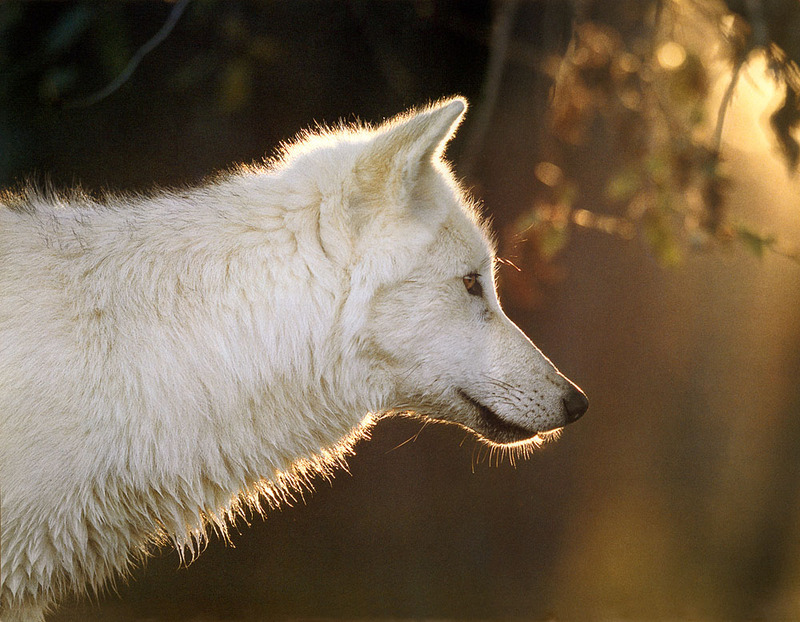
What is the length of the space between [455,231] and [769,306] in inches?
100

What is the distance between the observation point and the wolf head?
1.54 meters

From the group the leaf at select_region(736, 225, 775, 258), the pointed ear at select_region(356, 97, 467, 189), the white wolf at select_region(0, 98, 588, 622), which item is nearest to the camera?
the white wolf at select_region(0, 98, 588, 622)

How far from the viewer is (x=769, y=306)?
3461 millimetres

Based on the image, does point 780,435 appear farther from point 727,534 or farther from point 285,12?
point 285,12

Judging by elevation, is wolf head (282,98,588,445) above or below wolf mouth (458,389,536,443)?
above

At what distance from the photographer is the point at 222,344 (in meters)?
1.52

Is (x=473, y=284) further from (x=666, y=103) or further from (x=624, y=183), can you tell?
(x=666, y=103)

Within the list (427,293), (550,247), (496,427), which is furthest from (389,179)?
(550,247)

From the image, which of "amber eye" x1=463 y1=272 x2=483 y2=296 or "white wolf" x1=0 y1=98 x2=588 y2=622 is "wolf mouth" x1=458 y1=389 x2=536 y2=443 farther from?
"amber eye" x1=463 y1=272 x2=483 y2=296

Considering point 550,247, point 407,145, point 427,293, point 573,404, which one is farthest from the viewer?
point 550,247

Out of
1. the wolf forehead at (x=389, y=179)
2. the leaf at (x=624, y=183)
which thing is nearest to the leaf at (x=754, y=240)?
the leaf at (x=624, y=183)

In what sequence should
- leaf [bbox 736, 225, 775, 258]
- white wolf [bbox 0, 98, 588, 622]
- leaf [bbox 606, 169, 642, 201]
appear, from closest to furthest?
white wolf [bbox 0, 98, 588, 622], leaf [bbox 736, 225, 775, 258], leaf [bbox 606, 169, 642, 201]

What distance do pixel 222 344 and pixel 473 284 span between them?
70cm

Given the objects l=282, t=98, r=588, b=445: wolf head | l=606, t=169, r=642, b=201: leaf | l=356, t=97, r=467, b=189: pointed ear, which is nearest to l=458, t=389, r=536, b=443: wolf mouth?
l=282, t=98, r=588, b=445: wolf head
